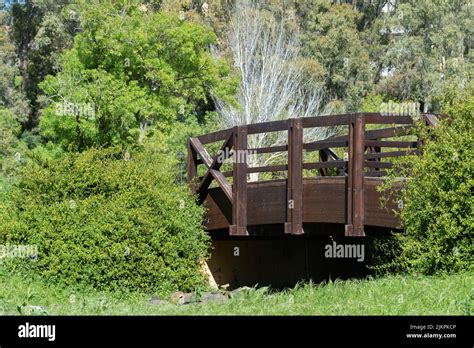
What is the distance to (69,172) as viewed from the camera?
15789 mm

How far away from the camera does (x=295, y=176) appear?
15.0 meters

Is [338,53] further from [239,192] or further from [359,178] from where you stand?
[359,178]

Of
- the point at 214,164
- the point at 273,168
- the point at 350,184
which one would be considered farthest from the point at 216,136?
the point at 350,184

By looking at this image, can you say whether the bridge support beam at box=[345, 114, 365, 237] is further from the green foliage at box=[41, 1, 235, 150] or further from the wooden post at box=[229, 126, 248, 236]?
the green foliage at box=[41, 1, 235, 150]

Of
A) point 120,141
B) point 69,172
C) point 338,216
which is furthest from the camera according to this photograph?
point 120,141

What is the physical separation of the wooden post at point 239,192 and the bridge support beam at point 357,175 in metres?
2.71

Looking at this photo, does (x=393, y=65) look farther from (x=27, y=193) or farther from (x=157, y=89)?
(x=27, y=193)

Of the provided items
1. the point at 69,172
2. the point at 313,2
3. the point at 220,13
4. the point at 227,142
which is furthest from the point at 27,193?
the point at 313,2

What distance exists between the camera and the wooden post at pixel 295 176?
15.0 meters

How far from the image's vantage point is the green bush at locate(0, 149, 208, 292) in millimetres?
14555
